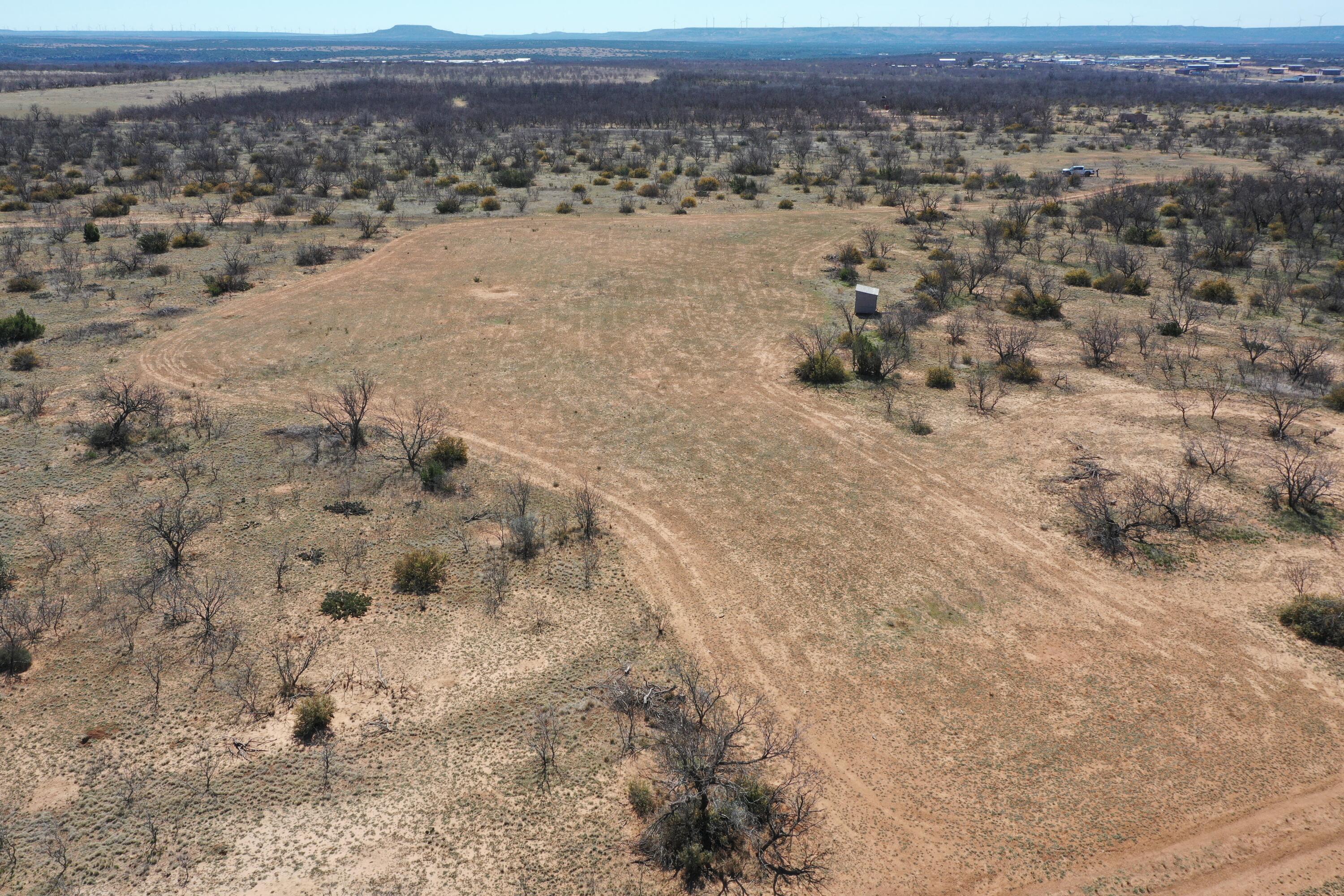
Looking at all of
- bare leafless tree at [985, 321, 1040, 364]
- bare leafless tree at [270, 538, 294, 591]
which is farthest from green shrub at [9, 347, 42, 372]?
bare leafless tree at [985, 321, 1040, 364]

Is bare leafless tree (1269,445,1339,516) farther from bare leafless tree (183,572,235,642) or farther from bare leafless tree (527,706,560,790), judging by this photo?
bare leafless tree (183,572,235,642)

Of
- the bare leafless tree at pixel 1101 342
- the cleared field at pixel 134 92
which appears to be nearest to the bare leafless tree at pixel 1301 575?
the bare leafless tree at pixel 1101 342

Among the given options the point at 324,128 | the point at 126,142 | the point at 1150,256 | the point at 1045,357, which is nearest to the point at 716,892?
the point at 1045,357

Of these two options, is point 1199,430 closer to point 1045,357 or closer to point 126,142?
point 1045,357

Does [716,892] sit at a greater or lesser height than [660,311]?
lesser

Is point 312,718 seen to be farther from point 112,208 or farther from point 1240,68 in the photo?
point 1240,68

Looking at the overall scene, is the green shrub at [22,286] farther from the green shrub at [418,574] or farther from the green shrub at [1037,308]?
the green shrub at [1037,308]
